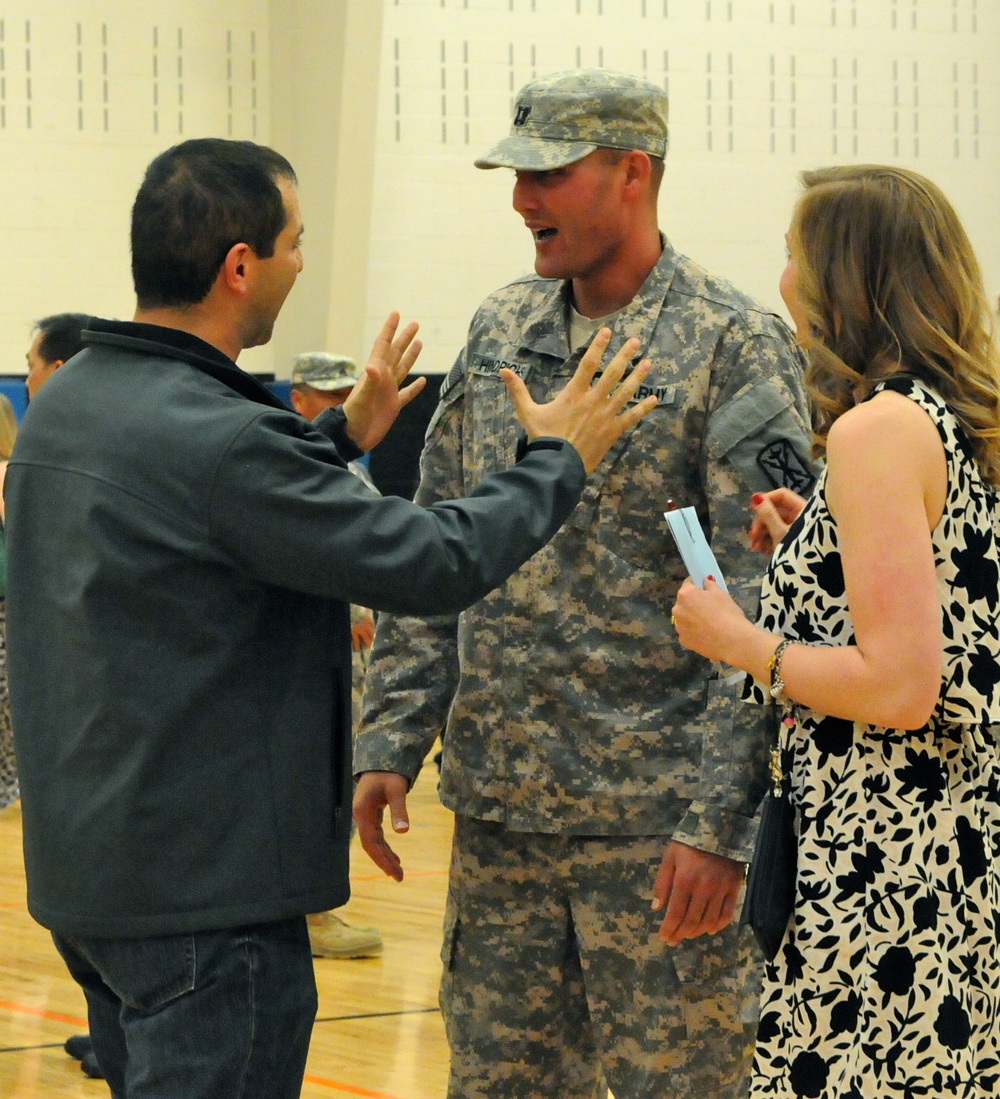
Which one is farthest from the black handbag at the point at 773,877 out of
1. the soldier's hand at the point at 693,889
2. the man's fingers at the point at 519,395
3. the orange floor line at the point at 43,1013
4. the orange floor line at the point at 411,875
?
the orange floor line at the point at 411,875

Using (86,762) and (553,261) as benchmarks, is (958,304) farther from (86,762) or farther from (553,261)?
(86,762)

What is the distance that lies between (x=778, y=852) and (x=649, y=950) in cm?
47

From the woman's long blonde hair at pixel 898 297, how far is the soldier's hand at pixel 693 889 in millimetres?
676

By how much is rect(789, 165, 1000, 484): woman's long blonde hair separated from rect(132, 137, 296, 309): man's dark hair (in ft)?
2.33

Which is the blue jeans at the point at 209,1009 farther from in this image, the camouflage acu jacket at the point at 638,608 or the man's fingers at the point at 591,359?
the man's fingers at the point at 591,359

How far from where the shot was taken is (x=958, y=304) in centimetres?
202

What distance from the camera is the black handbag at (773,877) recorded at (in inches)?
78.6

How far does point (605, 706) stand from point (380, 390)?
0.59 m

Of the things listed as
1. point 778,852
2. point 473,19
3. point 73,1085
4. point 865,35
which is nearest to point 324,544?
point 778,852

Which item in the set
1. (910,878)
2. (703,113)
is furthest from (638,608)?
(703,113)

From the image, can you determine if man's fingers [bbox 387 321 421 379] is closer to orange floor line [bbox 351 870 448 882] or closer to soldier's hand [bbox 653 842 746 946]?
soldier's hand [bbox 653 842 746 946]

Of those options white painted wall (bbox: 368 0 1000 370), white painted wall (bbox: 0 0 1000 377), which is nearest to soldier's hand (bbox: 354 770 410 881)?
white painted wall (bbox: 0 0 1000 377)

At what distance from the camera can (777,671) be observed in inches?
79.0

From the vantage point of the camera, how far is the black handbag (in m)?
2.00
